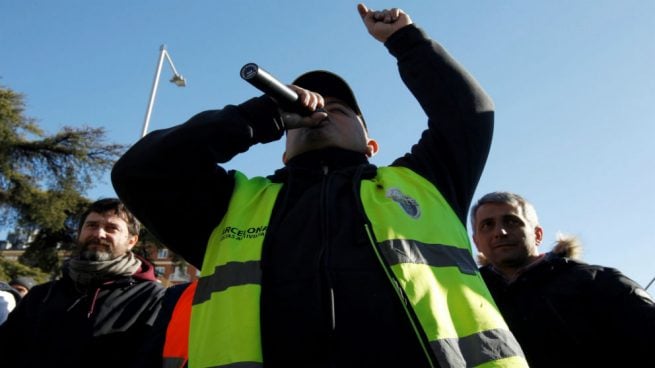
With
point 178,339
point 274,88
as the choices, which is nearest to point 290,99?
point 274,88

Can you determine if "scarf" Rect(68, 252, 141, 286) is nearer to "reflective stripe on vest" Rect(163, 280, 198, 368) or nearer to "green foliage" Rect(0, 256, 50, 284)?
"reflective stripe on vest" Rect(163, 280, 198, 368)

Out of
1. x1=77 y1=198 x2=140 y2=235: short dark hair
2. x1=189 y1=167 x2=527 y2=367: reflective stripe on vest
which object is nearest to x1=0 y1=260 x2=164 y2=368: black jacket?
x1=77 y1=198 x2=140 y2=235: short dark hair

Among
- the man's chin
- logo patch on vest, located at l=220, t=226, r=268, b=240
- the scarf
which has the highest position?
logo patch on vest, located at l=220, t=226, r=268, b=240

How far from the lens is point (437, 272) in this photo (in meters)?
1.62

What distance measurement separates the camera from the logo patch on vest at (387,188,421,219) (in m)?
1.80

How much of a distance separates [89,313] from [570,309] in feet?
8.76

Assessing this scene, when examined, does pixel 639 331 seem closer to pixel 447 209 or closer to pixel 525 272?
pixel 525 272

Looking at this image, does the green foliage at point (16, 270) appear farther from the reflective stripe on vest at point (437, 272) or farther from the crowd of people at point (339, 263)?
the reflective stripe on vest at point (437, 272)

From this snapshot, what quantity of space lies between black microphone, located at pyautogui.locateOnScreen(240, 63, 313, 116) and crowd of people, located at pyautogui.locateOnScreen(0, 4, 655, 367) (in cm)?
3

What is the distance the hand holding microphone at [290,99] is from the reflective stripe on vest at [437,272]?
1.28 feet

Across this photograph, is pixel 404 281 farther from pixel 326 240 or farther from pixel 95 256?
pixel 95 256

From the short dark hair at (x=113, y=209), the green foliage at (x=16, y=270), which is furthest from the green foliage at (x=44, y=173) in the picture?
the short dark hair at (x=113, y=209)

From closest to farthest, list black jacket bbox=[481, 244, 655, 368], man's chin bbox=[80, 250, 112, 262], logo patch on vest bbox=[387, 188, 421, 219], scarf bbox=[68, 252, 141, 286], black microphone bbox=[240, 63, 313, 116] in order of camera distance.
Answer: logo patch on vest bbox=[387, 188, 421, 219], black microphone bbox=[240, 63, 313, 116], black jacket bbox=[481, 244, 655, 368], scarf bbox=[68, 252, 141, 286], man's chin bbox=[80, 250, 112, 262]

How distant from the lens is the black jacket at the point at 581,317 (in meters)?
2.65
